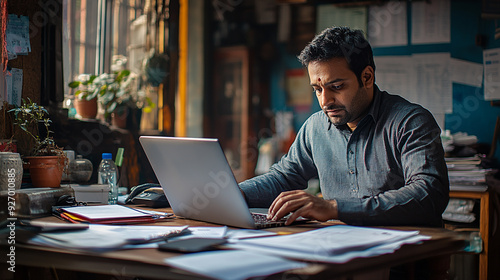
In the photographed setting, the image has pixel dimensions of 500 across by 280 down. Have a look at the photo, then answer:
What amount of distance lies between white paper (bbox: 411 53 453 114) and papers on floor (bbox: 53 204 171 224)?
258 centimetres

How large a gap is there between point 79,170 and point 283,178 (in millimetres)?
816

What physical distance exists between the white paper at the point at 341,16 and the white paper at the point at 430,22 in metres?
0.37

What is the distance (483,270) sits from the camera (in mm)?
2750

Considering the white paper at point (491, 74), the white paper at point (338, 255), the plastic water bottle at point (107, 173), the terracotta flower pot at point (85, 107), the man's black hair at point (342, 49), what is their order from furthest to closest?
the white paper at point (491, 74), the terracotta flower pot at point (85, 107), the plastic water bottle at point (107, 173), the man's black hair at point (342, 49), the white paper at point (338, 255)

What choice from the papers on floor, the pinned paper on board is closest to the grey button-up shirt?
the papers on floor

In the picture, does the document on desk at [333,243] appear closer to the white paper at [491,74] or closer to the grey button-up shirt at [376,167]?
the grey button-up shirt at [376,167]

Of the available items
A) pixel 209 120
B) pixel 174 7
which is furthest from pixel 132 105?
pixel 209 120

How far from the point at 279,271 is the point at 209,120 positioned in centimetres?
368

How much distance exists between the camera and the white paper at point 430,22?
353cm

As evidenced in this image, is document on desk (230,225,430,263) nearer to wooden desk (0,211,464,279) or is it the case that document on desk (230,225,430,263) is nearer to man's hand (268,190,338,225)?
wooden desk (0,211,464,279)

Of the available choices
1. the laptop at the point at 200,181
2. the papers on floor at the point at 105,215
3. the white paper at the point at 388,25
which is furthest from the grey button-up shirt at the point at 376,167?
the white paper at the point at 388,25

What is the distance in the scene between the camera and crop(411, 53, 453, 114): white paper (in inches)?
138

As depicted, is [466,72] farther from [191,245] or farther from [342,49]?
[191,245]

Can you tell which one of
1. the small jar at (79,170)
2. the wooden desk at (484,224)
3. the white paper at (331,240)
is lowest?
the wooden desk at (484,224)
